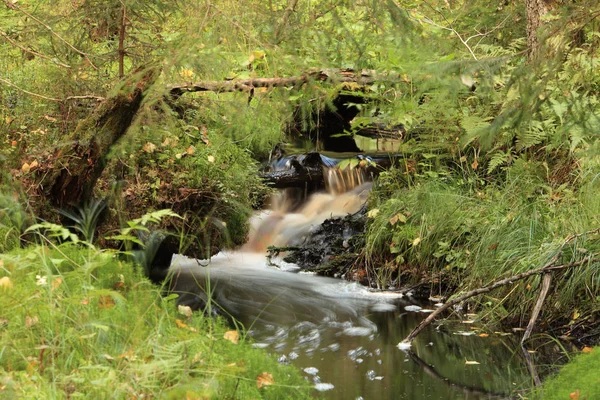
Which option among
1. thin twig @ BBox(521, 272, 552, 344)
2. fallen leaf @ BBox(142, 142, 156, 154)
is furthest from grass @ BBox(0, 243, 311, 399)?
fallen leaf @ BBox(142, 142, 156, 154)

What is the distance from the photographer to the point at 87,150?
19.6ft

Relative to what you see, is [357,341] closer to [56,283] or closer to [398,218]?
[398,218]

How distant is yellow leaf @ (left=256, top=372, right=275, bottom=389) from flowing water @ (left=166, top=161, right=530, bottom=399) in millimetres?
601

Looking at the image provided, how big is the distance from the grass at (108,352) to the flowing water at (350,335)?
383 millimetres

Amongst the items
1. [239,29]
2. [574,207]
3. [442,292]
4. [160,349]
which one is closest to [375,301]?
[442,292]

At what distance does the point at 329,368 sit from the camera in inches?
211

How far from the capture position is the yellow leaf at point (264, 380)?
3.61 meters

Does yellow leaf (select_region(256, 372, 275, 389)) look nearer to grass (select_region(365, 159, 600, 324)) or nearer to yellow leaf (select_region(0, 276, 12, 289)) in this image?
yellow leaf (select_region(0, 276, 12, 289))

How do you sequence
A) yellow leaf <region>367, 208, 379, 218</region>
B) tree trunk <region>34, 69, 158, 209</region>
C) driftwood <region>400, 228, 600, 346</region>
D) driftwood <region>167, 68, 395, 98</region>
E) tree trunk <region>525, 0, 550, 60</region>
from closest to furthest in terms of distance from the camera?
driftwood <region>400, 228, 600, 346</region>, driftwood <region>167, 68, 395, 98</region>, tree trunk <region>34, 69, 158, 209</region>, tree trunk <region>525, 0, 550, 60</region>, yellow leaf <region>367, 208, 379, 218</region>

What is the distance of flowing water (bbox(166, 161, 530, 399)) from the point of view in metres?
5.08

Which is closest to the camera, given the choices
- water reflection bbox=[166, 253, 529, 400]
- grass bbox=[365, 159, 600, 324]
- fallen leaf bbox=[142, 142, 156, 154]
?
water reflection bbox=[166, 253, 529, 400]

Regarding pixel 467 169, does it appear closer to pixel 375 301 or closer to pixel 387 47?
pixel 375 301

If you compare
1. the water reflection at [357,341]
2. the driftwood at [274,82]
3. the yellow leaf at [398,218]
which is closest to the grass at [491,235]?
the yellow leaf at [398,218]

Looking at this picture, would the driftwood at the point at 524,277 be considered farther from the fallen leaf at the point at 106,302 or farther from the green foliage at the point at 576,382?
the fallen leaf at the point at 106,302
